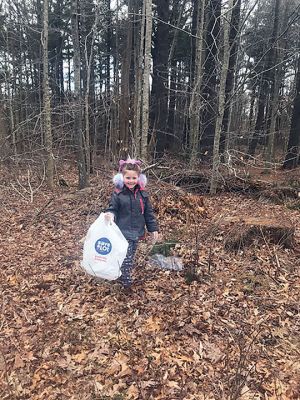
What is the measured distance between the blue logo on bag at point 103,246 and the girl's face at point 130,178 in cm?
73

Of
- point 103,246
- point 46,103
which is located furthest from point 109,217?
point 46,103

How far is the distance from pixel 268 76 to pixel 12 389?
20.7m

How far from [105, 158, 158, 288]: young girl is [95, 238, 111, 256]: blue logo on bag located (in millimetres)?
310

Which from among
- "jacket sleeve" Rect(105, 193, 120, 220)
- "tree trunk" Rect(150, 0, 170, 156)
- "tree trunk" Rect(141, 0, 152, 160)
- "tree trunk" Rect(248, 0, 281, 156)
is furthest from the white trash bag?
"tree trunk" Rect(150, 0, 170, 156)

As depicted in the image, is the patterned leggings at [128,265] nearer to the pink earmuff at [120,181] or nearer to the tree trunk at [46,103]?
the pink earmuff at [120,181]

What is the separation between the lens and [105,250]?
13.2 feet

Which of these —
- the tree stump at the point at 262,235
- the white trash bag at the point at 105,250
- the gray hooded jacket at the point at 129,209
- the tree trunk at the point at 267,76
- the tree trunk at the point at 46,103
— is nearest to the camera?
the white trash bag at the point at 105,250

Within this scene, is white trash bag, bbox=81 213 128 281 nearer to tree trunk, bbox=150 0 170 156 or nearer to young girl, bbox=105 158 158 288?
young girl, bbox=105 158 158 288

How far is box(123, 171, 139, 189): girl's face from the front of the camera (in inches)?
163

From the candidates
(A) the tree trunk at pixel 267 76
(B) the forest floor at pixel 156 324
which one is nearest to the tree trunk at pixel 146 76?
(B) the forest floor at pixel 156 324

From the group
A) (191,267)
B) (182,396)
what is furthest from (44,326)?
(191,267)

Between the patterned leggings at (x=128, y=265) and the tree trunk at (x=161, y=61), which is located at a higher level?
the tree trunk at (x=161, y=61)

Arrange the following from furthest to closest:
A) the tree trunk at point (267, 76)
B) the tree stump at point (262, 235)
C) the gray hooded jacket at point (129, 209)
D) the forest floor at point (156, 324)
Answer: the tree trunk at point (267, 76) < the tree stump at point (262, 235) < the gray hooded jacket at point (129, 209) < the forest floor at point (156, 324)

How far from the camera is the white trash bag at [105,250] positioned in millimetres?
4020
